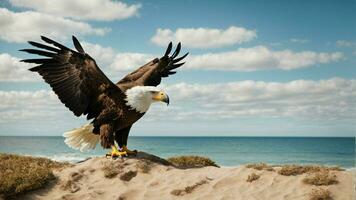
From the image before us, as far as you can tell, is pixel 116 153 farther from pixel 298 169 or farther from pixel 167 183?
pixel 298 169

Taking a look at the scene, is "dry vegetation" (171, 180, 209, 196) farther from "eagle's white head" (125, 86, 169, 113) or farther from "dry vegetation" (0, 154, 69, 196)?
"dry vegetation" (0, 154, 69, 196)

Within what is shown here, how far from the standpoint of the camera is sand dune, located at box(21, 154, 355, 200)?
9.17 meters

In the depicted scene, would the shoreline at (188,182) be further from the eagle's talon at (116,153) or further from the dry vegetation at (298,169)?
the eagle's talon at (116,153)

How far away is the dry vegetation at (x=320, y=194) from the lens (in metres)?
8.55

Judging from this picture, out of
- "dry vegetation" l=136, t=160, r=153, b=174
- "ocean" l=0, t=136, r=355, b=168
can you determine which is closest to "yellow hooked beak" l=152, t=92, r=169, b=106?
"dry vegetation" l=136, t=160, r=153, b=174

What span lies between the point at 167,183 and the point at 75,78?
3.50 m

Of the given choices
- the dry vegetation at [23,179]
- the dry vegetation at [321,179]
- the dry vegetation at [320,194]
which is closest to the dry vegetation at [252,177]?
the dry vegetation at [321,179]

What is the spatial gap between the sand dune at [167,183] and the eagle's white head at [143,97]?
4.99 ft

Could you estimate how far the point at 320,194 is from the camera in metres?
8.59

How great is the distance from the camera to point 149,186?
10.2 metres

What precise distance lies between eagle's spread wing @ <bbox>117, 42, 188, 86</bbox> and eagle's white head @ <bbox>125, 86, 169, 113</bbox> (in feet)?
3.49

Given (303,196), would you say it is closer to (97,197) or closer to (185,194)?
(185,194)

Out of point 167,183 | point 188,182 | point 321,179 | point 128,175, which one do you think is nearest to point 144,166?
point 128,175

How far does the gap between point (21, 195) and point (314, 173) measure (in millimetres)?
6711
